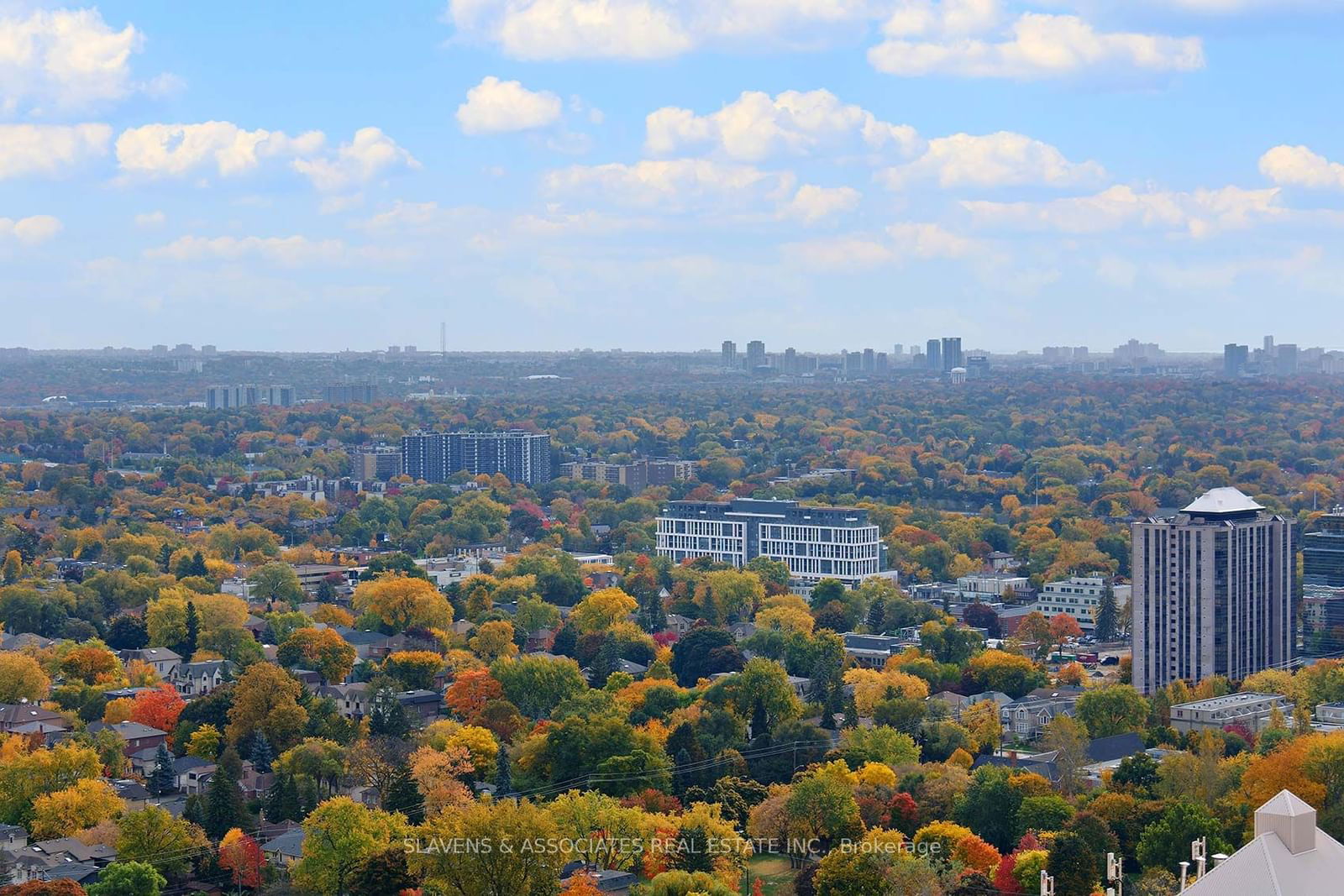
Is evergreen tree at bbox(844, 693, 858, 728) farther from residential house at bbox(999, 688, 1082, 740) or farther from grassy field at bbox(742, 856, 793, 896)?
grassy field at bbox(742, 856, 793, 896)

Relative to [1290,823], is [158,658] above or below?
below

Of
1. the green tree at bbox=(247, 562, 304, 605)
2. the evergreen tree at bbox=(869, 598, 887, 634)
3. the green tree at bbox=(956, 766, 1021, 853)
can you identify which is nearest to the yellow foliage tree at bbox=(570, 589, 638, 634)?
the evergreen tree at bbox=(869, 598, 887, 634)

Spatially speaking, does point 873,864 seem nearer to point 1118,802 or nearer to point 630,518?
point 1118,802

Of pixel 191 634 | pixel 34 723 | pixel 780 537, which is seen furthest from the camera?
pixel 780 537

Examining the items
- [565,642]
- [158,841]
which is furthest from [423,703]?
[158,841]

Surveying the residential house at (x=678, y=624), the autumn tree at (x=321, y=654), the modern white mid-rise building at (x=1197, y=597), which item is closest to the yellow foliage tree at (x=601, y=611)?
the residential house at (x=678, y=624)

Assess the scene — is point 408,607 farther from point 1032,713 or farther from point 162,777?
point 1032,713
